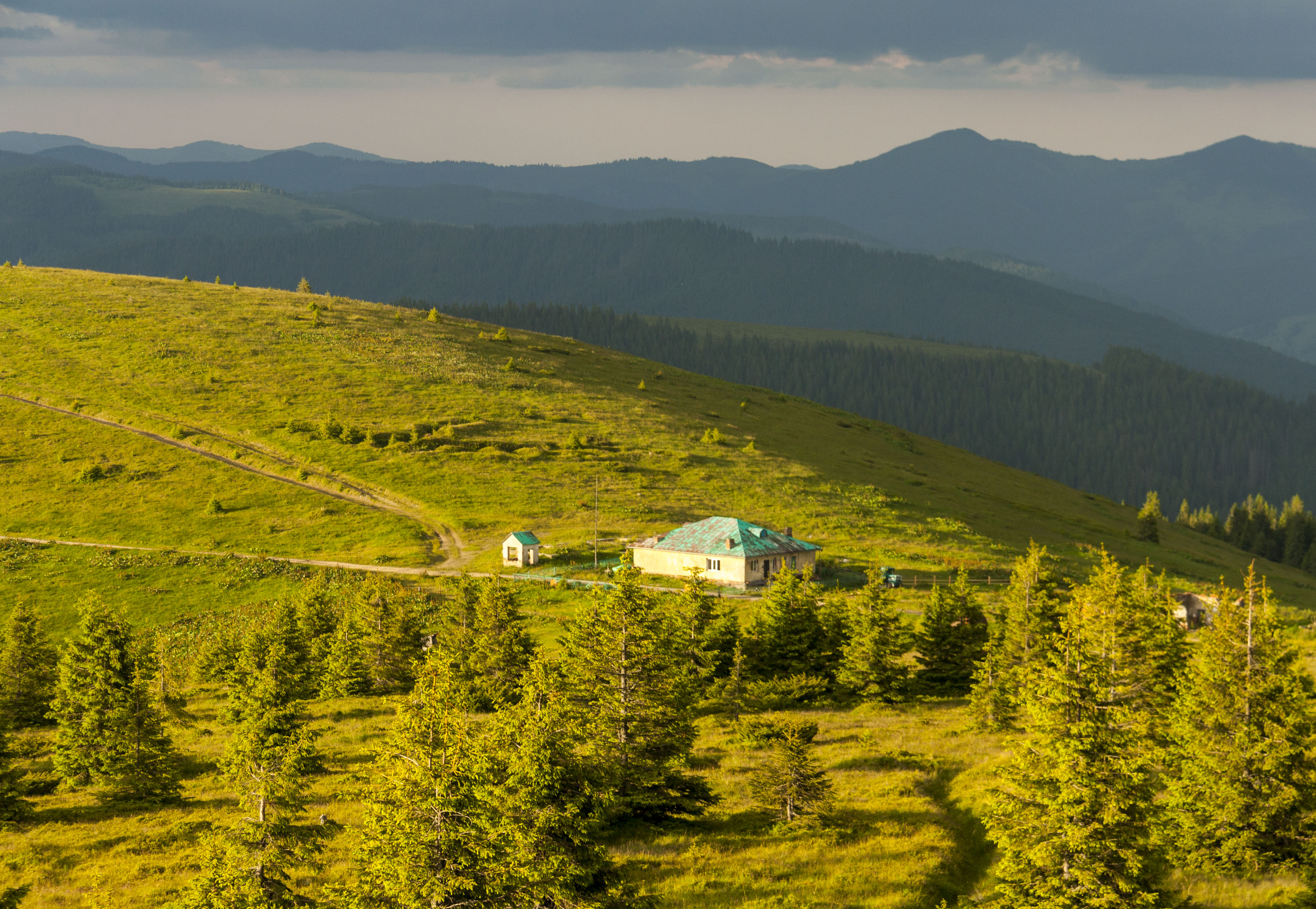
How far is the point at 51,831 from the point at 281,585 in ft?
129

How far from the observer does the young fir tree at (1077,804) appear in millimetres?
27484

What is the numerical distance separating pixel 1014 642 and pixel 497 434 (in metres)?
74.6

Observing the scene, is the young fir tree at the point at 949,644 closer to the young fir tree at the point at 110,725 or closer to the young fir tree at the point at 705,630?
the young fir tree at the point at 705,630

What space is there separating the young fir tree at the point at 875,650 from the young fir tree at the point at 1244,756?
864 inches

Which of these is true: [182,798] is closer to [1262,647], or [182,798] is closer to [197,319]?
[1262,647]

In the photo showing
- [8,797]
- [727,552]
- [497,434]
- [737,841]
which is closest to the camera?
[737,841]

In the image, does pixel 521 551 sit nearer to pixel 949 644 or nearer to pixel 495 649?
pixel 495 649

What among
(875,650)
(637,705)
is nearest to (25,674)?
(637,705)

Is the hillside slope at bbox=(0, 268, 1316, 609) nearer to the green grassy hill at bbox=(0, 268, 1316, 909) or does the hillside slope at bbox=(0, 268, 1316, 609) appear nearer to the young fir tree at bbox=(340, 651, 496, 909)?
the green grassy hill at bbox=(0, 268, 1316, 909)

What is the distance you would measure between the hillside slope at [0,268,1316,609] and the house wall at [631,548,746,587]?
21.1 feet

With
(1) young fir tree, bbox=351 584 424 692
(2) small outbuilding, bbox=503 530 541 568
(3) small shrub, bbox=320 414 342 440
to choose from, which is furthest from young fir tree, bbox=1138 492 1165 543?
(1) young fir tree, bbox=351 584 424 692

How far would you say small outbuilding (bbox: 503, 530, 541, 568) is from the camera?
3342 inches

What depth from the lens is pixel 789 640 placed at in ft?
200

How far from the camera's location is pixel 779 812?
3956cm
